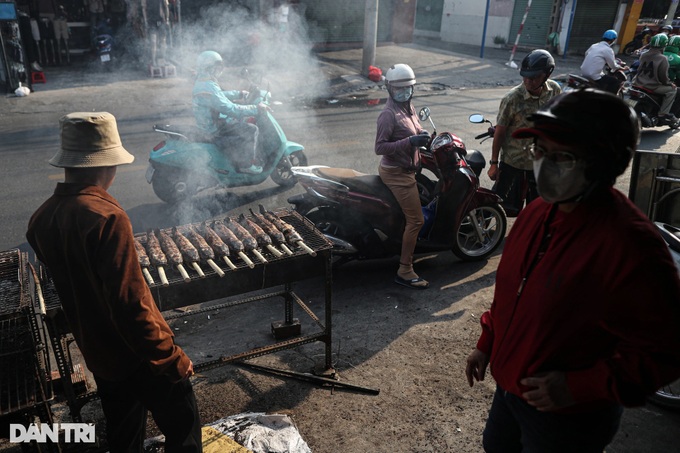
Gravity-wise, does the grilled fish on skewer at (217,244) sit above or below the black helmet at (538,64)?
below

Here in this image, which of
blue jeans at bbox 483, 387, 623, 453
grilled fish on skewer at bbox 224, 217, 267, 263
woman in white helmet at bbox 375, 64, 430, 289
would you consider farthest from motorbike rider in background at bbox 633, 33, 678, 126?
blue jeans at bbox 483, 387, 623, 453

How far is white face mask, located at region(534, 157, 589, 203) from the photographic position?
185cm

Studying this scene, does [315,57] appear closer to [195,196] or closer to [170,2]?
[170,2]

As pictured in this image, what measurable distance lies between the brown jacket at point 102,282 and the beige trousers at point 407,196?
316 centimetres

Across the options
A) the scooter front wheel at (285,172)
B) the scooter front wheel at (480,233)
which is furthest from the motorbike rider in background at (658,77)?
the scooter front wheel at (285,172)

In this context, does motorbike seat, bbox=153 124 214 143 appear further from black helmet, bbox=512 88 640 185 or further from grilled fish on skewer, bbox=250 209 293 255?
black helmet, bbox=512 88 640 185

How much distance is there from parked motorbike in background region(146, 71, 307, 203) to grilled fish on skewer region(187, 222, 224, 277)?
3.16 meters

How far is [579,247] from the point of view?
183cm

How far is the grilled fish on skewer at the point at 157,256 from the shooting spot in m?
3.28

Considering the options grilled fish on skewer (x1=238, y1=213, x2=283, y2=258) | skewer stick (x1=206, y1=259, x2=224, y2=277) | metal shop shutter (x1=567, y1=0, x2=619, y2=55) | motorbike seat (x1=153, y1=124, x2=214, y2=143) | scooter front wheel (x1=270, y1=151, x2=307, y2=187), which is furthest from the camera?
metal shop shutter (x1=567, y1=0, x2=619, y2=55)

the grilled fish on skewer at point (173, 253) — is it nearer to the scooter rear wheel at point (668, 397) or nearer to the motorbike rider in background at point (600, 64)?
the scooter rear wheel at point (668, 397)

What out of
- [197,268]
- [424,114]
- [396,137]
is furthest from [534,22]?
[197,268]

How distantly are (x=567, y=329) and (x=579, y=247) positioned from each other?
A: 0.98 feet

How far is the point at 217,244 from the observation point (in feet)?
12.0
